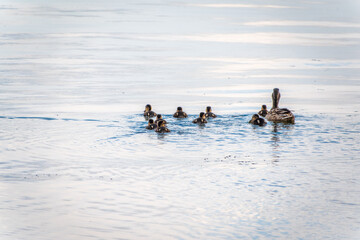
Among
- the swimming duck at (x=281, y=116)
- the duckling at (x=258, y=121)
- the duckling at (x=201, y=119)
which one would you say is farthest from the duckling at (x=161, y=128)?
the swimming duck at (x=281, y=116)

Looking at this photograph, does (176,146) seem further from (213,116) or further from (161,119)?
(213,116)

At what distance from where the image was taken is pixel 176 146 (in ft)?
52.2

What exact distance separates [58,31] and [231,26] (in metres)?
12.7

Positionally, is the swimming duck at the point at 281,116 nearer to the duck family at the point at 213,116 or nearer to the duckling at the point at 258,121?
the duck family at the point at 213,116

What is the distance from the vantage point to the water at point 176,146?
1070cm

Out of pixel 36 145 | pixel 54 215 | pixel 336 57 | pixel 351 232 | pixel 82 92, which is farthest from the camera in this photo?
pixel 336 57

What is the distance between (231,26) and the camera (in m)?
52.2

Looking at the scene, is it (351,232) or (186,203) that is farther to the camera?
(186,203)

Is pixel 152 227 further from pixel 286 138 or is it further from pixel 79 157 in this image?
pixel 286 138

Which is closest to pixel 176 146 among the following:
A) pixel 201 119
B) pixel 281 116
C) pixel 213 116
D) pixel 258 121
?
pixel 201 119

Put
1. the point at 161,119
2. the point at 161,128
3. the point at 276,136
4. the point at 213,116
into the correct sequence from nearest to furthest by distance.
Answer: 1. the point at 276,136
2. the point at 161,128
3. the point at 161,119
4. the point at 213,116

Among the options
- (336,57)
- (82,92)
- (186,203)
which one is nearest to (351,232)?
(186,203)

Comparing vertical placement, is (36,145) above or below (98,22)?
below

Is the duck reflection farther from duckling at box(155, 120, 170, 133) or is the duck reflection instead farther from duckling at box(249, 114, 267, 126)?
duckling at box(155, 120, 170, 133)
